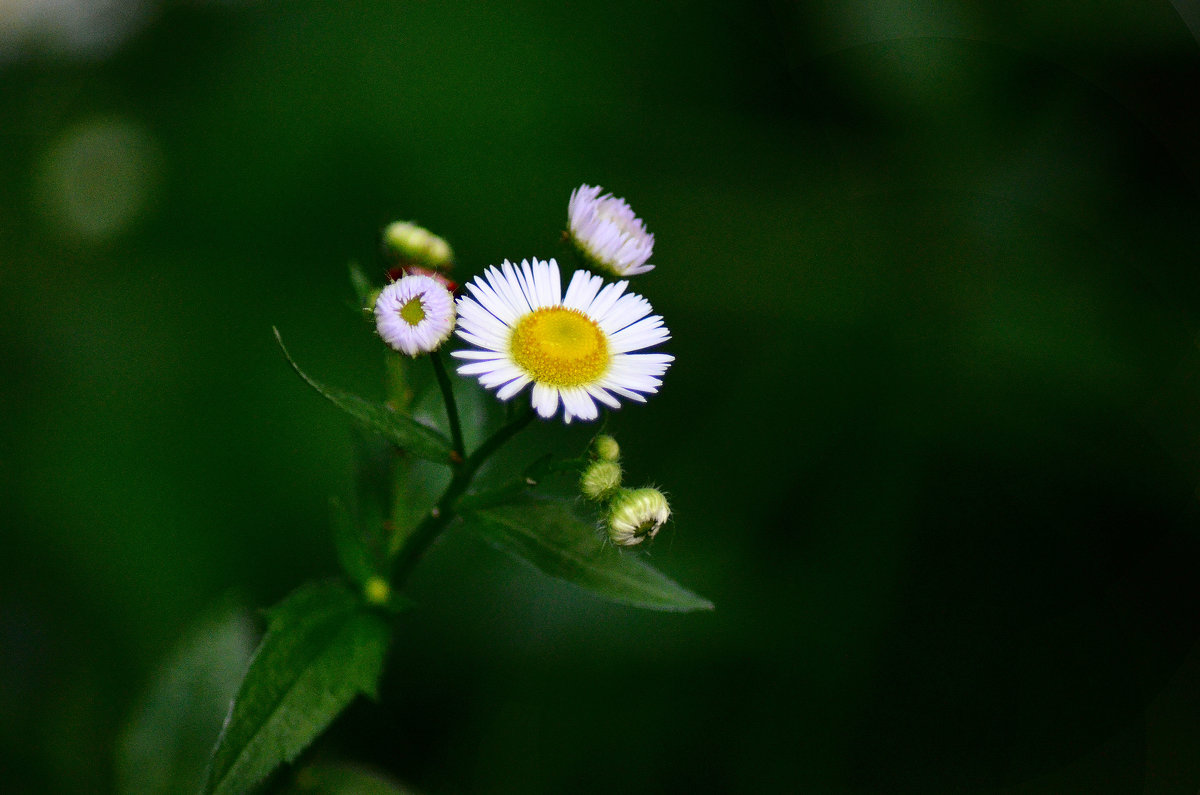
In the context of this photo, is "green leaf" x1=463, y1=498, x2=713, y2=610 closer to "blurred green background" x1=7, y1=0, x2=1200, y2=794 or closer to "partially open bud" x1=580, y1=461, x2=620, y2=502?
"partially open bud" x1=580, y1=461, x2=620, y2=502

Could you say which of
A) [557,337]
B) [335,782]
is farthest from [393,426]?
[335,782]

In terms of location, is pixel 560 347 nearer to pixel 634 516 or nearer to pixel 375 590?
pixel 634 516

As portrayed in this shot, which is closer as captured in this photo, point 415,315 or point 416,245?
point 415,315

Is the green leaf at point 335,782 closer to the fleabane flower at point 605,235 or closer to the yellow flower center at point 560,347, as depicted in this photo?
the yellow flower center at point 560,347

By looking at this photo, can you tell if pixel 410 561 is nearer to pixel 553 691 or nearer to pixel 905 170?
pixel 553 691

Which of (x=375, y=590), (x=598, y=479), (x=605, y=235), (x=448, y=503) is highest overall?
(x=605, y=235)

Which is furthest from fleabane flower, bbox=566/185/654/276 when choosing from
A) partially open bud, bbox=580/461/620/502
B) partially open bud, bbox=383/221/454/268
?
partially open bud, bbox=580/461/620/502
